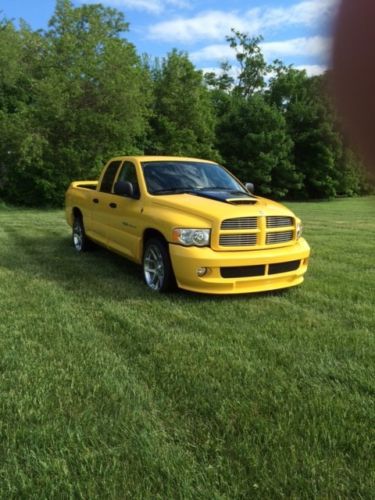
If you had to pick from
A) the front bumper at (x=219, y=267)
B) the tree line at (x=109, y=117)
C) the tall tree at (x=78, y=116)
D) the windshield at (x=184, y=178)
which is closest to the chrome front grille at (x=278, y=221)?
the front bumper at (x=219, y=267)

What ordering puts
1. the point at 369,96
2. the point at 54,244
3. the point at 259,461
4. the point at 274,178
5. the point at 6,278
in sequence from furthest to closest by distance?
1. the point at 274,178
2. the point at 54,244
3. the point at 6,278
4. the point at 259,461
5. the point at 369,96

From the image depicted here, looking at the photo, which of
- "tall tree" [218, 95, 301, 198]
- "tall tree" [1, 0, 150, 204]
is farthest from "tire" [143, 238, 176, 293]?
"tall tree" [218, 95, 301, 198]

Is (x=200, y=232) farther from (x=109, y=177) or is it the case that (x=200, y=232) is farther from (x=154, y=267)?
(x=109, y=177)

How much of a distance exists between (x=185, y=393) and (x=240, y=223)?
2.89 metres

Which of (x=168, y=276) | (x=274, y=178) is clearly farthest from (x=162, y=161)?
(x=274, y=178)

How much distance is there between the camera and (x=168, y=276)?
6.02 meters

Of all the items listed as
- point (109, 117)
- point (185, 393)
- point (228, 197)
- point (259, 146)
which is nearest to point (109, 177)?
point (228, 197)

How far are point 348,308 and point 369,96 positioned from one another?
5172mm

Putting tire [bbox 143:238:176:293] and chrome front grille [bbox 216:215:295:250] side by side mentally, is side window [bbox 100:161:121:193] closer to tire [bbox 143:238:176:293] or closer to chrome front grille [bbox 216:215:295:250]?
tire [bbox 143:238:176:293]

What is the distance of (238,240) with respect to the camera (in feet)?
19.5

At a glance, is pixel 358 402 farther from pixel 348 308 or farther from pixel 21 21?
pixel 21 21

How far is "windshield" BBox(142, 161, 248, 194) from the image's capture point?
7.12 meters

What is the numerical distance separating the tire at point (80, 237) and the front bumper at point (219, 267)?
A: 350cm

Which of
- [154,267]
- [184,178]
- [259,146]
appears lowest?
[154,267]
